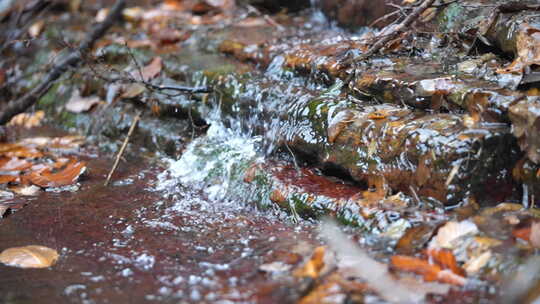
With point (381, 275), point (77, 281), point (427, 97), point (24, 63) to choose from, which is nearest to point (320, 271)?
point (381, 275)

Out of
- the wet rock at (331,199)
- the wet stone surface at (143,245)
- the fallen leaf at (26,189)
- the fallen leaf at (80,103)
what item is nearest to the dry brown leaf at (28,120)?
the fallen leaf at (80,103)

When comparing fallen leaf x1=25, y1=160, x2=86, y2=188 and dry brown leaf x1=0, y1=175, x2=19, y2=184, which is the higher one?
fallen leaf x1=25, y1=160, x2=86, y2=188

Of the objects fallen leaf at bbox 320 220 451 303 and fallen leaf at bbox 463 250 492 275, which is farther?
fallen leaf at bbox 463 250 492 275

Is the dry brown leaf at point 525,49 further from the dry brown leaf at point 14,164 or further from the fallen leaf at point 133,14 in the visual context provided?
the fallen leaf at point 133,14

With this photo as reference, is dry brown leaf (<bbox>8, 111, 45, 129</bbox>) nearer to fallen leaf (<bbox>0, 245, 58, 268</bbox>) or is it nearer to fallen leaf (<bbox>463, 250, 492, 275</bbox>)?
fallen leaf (<bbox>0, 245, 58, 268</bbox>)

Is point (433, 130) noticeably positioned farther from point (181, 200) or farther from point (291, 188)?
point (181, 200)

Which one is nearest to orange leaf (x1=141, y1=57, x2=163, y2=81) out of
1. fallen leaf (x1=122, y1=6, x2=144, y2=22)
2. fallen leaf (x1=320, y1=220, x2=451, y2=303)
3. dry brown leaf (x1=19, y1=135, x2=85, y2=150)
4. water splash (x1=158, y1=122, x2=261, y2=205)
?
dry brown leaf (x1=19, y1=135, x2=85, y2=150)

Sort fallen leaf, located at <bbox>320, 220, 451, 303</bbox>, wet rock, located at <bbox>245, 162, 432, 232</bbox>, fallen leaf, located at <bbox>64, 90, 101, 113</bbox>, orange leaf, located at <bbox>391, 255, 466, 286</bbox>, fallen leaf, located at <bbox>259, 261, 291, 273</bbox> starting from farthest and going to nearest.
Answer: fallen leaf, located at <bbox>64, 90, 101, 113</bbox>
wet rock, located at <bbox>245, 162, 432, 232</bbox>
fallen leaf, located at <bbox>259, 261, 291, 273</bbox>
orange leaf, located at <bbox>391, 255, 466, 286</bbox>
fallen leaf, located at <bbox>320, 220, 451, 303</bbox>
